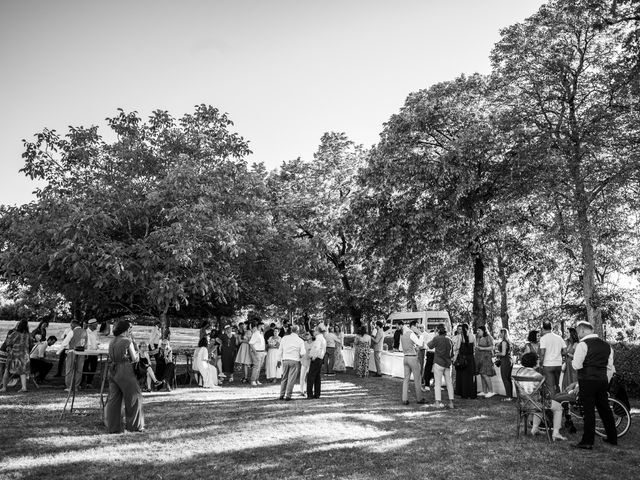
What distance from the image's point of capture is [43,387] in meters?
14.9

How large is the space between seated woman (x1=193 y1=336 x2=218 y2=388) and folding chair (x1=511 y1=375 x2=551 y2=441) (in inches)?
382

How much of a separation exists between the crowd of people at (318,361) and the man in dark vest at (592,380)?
0.05 feet

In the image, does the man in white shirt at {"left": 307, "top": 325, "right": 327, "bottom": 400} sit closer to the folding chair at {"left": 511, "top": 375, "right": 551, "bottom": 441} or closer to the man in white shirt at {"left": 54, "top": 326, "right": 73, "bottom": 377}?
the folding chair at {"left": 511, "top": 375, "right": 551, "bottom": 441}

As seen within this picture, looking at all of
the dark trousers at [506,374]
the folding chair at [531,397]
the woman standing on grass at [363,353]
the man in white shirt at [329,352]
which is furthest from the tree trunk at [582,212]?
the folding chair at [531,397]

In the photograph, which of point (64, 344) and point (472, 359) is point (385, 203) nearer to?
point (472, 359)

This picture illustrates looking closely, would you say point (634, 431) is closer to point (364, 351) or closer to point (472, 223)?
point (364, 351)

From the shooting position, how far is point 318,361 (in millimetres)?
13750

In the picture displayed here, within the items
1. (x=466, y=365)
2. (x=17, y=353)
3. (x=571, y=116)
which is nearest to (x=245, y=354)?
(x=17, y=353)

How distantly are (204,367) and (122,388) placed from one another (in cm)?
738

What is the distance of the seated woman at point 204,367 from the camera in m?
16.1

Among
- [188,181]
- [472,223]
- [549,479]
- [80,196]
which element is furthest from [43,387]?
[472,223]

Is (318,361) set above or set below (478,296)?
below

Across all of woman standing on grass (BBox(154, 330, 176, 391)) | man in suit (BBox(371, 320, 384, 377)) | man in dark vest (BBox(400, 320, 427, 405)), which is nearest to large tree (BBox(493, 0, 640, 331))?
man in suit (BBox(371, 320, 384, 377))

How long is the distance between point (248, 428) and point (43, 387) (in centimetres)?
841
